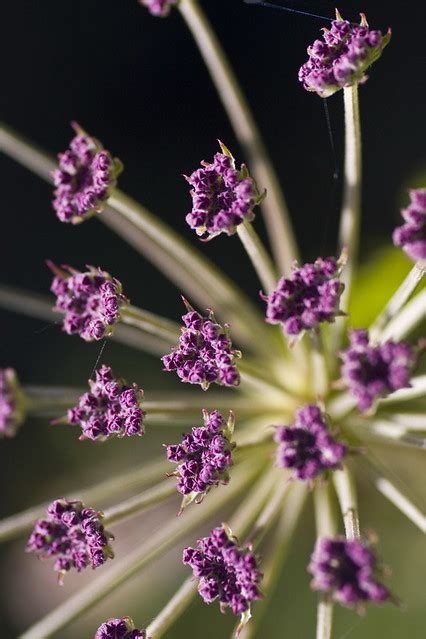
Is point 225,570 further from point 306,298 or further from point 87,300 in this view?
point 87,300

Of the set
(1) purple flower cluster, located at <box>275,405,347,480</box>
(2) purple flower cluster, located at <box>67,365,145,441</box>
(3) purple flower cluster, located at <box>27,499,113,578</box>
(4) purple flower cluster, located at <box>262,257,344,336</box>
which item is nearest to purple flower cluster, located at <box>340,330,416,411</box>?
(1) purple flower cluster, located at <box>275,405,347,480</box>

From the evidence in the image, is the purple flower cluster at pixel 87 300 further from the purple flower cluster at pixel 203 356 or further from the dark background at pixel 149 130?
the dark background at pixel 149 130

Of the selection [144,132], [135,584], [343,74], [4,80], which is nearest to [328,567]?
[343,74]

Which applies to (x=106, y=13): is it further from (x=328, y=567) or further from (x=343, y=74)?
(x=328, y=567)

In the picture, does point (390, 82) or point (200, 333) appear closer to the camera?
point (200, 333)

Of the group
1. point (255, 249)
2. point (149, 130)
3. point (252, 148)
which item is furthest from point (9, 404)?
point (149, 130)

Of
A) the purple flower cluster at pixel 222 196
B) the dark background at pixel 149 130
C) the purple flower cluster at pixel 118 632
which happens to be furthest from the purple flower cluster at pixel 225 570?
the dark background at pixel 149 130

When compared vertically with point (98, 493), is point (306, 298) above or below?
above
